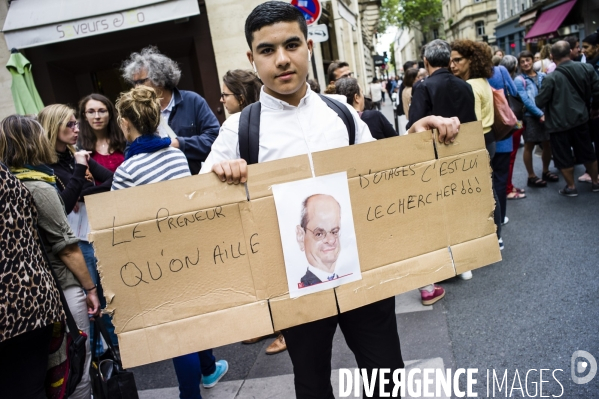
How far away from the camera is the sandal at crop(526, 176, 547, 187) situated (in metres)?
6.63

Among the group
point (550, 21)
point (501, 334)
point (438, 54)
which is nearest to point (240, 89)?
point (438, 54)

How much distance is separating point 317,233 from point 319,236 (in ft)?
0.04

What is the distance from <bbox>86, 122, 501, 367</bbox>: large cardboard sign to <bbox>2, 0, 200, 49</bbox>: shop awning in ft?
18.4

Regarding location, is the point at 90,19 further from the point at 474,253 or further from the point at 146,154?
the point at 474,253

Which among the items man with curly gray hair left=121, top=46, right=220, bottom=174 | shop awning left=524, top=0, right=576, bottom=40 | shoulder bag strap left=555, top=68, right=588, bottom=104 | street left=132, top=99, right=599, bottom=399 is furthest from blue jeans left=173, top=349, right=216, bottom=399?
shop awning left=524, top=0, right=576, bottom=40

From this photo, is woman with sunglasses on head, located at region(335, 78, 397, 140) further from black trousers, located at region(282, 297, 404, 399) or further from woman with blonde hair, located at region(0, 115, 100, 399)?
woman with blonde hair, located at region(0, 115, 100, 399)

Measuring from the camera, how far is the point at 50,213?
2.32m

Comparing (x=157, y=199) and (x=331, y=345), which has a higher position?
(x=157, y=199)

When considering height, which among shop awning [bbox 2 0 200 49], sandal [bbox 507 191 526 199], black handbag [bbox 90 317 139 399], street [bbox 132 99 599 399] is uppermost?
shop awning [bbox 2 0 200 49]

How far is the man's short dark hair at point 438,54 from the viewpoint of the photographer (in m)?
4.00

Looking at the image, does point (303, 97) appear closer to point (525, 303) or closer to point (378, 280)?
point (378, 280)

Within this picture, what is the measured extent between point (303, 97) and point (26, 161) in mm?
1678

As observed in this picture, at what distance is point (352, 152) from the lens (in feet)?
5.37

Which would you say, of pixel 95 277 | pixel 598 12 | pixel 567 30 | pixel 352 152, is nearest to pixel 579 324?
pixel 352 152
